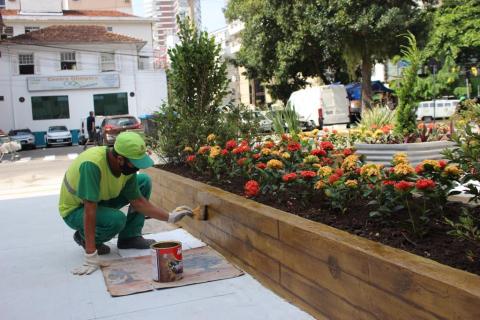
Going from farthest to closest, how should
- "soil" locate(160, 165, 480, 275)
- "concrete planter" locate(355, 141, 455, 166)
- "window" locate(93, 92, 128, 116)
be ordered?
"window" locate(93, 92, 128, 116)
"concrete planter" locate(355, 141, 455, 166)
"soil" locate(160, 165, 480, 275)

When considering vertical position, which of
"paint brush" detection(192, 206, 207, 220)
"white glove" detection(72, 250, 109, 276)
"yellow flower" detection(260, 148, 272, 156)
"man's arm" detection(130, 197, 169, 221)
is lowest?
"white glove" detection(72, 250, 109, 276)

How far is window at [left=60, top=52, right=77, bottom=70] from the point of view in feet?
117

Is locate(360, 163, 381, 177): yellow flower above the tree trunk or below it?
below

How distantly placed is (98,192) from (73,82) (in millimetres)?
32975

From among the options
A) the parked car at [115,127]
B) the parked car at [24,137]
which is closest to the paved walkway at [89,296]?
the parked car at [115,127]

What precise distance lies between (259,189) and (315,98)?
23.2 metres

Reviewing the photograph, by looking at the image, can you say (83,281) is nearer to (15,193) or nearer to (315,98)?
(15,193)

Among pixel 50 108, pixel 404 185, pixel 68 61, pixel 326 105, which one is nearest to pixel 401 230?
pixel 404 185

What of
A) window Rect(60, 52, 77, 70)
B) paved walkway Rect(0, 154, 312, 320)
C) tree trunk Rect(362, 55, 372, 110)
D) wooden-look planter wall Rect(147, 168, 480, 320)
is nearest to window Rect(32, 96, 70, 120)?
window Rect(60, 52, 77, 70)

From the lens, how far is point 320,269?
297cm

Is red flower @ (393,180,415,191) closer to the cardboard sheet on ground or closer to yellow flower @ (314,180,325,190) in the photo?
yellow flower @ (314,180,325,190)

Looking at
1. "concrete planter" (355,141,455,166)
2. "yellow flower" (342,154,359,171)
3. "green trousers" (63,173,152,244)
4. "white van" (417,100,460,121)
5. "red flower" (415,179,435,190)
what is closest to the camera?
"red flower" (415,179,435,190)

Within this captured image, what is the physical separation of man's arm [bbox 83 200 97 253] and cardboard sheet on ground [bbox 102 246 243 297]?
0.27 m

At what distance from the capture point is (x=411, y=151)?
6281 mm
